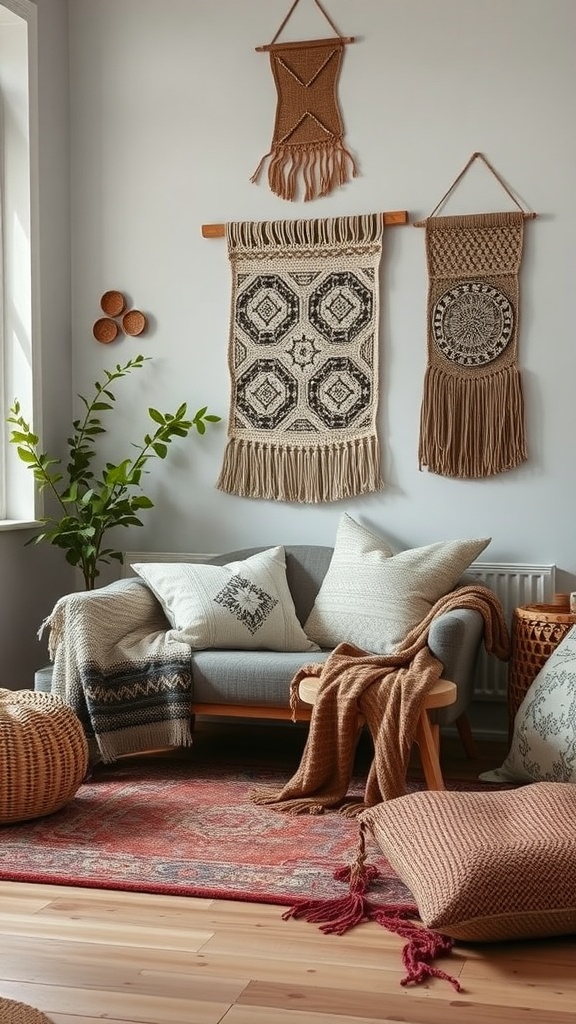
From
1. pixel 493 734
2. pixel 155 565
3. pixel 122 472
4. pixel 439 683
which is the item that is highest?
pixel 122 472

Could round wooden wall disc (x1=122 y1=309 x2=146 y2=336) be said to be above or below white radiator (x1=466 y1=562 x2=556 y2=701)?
above

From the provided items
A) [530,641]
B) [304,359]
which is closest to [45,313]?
[304,359]

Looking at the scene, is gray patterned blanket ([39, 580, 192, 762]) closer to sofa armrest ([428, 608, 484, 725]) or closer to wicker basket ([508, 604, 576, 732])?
sofa armrest ([428, 608, 484, 725])

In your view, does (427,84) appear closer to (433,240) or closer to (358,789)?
(433,240)

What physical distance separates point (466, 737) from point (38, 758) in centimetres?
160

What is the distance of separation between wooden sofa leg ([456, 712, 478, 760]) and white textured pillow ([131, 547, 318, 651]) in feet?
1.91

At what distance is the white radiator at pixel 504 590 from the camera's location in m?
4.31

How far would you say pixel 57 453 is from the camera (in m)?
4.88

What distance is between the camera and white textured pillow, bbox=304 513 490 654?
4.04 m

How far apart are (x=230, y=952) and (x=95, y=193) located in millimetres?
3411

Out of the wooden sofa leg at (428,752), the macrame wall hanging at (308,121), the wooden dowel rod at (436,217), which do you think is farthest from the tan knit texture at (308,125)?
the wooden sofa leg at (428,752)

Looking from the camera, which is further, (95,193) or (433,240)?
(95,193)

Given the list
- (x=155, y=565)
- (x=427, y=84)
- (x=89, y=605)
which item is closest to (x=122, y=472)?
(x=155, y=565)

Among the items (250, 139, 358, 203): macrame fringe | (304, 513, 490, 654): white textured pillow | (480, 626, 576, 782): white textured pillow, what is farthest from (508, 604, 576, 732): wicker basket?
(250, 139, 358, 203): macrame fringe
